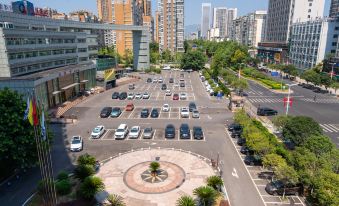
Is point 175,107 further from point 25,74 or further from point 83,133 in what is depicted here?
point 25,74

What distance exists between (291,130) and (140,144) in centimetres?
2220

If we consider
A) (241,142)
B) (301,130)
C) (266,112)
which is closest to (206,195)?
(241,142)

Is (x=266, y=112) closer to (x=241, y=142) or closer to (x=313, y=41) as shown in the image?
(x=241, y=142)

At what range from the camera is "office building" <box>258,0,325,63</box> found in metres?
133

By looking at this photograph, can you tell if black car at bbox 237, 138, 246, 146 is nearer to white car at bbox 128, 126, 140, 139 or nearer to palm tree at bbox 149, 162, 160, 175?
palm tree at bbox 149, 162, 160, 175

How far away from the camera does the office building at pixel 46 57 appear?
162 feet

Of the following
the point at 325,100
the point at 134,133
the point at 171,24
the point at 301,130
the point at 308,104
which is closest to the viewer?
the point at 301,130

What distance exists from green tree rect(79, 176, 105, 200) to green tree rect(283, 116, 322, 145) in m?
26.1

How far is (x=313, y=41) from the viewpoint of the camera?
10456 centimetres

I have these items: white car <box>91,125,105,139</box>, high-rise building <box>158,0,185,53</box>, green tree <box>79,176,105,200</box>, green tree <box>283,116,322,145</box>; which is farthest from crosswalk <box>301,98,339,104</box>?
high-rise building <box>158,0,185,53</box>

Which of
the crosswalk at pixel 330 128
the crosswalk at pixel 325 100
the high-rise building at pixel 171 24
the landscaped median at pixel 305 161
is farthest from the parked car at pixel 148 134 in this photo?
the high-rise building at pixel 171 24

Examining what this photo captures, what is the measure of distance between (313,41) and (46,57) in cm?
9860

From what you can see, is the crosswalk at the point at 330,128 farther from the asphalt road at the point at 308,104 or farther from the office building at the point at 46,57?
the office building at the point at 46,57

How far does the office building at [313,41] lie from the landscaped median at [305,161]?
7918 centimetres
